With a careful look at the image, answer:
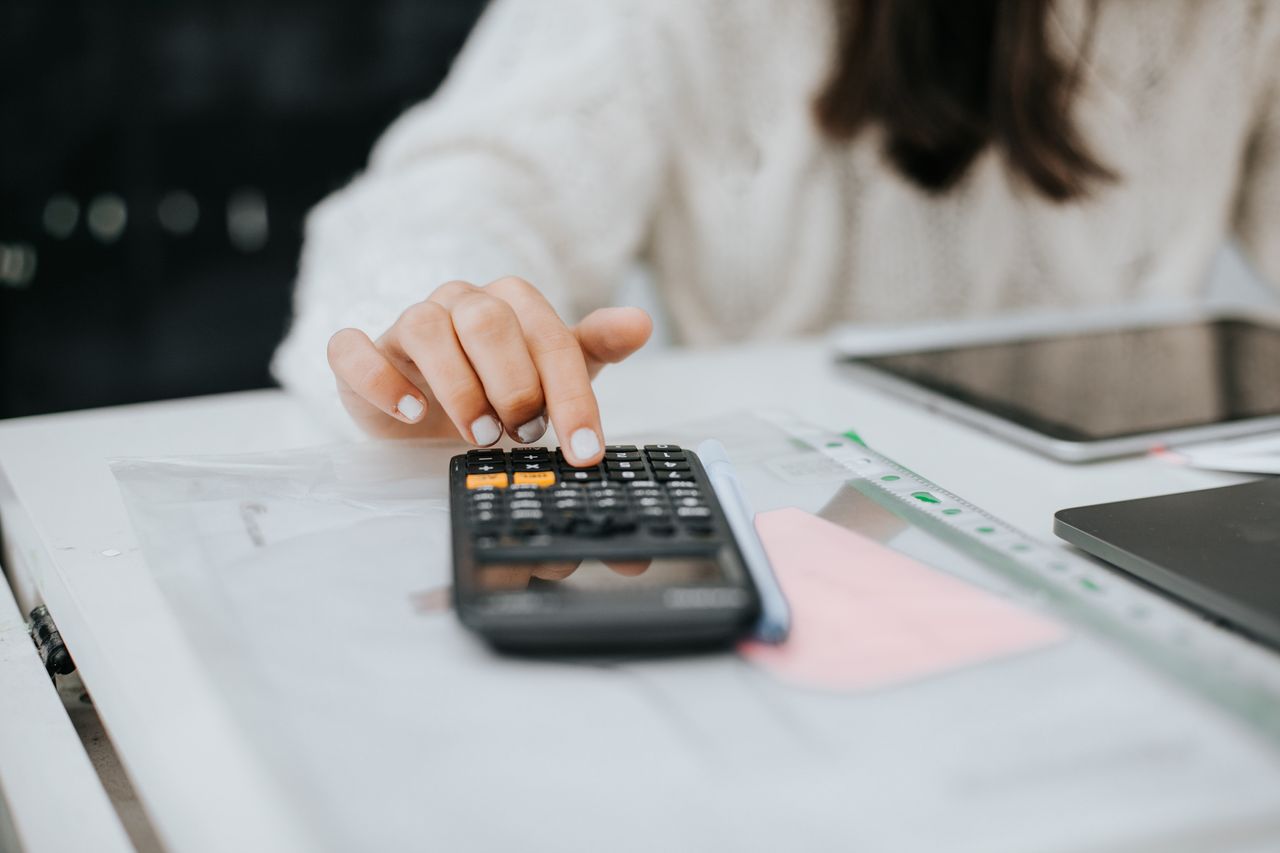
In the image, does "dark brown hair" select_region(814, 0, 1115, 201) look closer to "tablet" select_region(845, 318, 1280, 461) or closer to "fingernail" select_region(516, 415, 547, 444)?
"tablet" select_region(845, 318, 1280, 461)

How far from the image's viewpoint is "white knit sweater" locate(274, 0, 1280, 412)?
0.63 meters

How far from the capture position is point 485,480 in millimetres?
303

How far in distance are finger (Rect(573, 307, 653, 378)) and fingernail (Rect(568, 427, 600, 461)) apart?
7 cm

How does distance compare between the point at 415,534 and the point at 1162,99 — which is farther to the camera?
the point at 1162,99

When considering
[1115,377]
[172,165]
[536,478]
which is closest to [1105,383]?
[1115,377]

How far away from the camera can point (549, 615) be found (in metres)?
0.23

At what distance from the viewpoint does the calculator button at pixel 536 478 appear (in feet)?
0.99

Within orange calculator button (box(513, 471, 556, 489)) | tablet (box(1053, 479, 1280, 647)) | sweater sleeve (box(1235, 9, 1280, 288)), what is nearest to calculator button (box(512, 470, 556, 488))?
orange calculator button (box(513, 471, 556, 489))

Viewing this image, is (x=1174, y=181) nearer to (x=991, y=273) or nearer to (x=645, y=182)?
(x=991, y=273)

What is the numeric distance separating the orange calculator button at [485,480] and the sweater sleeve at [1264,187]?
2.36 ft

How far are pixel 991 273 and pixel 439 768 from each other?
0.68 meters

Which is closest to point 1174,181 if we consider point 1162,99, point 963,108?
point 1162,99

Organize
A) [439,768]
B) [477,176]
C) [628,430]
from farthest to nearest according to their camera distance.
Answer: [477,176] < [628,430] < [439,768]

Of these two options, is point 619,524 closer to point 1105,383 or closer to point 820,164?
point 1105,383
